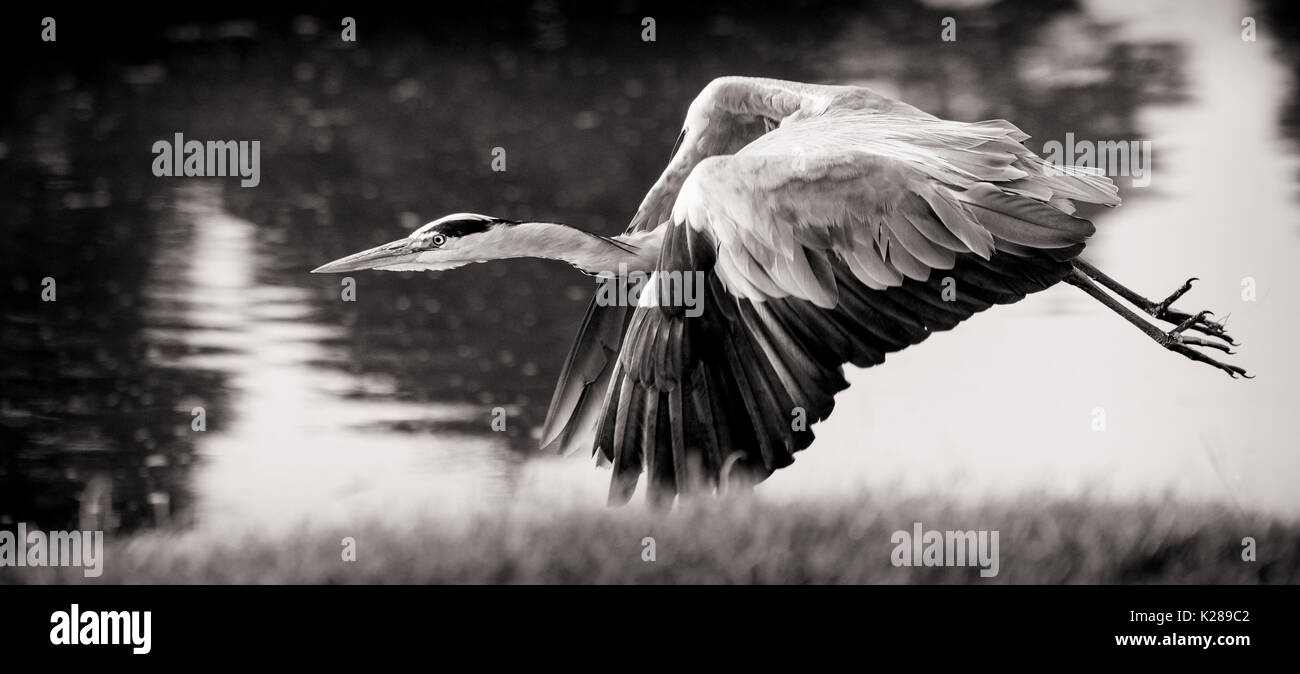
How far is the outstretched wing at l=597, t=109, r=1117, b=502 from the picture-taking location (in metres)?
2.31

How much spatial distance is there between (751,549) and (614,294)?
690 millimetres

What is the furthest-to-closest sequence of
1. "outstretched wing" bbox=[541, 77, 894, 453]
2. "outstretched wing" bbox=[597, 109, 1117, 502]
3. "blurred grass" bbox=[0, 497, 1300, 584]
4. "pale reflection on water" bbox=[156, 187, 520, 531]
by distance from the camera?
"pale reflection on water" bbox=[156, 187, 520, 531], "blurred grass" bbox=[0, 497, 1300, 584], "outstretched wing" bbox=[541, 77, 894, 453], "outstretched wing" bbox=[597, 109, 1117, 502]

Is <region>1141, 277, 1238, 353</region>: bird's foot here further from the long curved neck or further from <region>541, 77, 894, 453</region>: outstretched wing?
the long curved neck

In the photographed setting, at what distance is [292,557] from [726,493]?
1.14 meters

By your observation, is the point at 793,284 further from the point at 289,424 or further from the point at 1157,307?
the point at 289,424

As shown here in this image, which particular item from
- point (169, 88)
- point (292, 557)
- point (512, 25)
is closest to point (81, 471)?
point (292, 557)

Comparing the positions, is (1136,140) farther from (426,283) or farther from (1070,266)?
(426,283)

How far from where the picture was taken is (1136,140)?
146 inches

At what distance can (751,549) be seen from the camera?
2904mm

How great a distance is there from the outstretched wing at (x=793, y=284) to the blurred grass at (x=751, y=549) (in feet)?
1.75

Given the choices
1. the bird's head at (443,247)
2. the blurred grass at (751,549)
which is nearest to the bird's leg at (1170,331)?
the blurred grass at (751,549)

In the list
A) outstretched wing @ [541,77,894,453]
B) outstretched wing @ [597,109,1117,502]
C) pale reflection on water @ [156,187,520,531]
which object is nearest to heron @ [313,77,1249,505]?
outstretched wing @ [597,109,1117,502]

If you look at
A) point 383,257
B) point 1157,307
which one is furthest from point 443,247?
point 1157,307

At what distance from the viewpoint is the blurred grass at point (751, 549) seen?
9.55 feet
